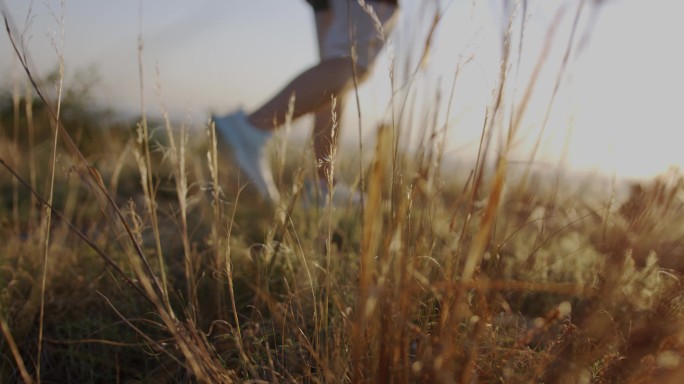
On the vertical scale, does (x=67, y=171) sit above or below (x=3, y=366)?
above

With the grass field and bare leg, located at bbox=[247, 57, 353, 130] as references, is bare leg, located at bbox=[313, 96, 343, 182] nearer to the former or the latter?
the grass field

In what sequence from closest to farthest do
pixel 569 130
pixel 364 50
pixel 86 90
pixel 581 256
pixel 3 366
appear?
pixel 569 130 < pixel 3 366 < pixel 581 256 < pixel 364 50 < pixel 86 90

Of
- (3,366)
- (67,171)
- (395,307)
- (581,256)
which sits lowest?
(581,256)

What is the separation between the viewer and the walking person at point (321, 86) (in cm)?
204

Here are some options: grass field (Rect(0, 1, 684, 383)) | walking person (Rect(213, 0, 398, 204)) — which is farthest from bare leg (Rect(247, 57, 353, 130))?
grass field (Rect(0, 1, 684, 383))

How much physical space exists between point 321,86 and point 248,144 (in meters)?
0.49

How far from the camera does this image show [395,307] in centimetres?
77

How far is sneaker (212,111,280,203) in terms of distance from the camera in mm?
2381

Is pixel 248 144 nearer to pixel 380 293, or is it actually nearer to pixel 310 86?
pixel 310 86

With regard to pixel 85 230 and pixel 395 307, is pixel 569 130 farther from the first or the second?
pixel 85 230

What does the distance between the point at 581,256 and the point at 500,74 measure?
1.17m

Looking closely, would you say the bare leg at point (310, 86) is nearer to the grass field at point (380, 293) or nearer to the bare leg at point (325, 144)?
the bare leg at point (325, 144)

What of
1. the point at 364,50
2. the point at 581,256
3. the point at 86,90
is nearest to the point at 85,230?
the point at 364,50

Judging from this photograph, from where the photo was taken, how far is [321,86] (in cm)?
206
